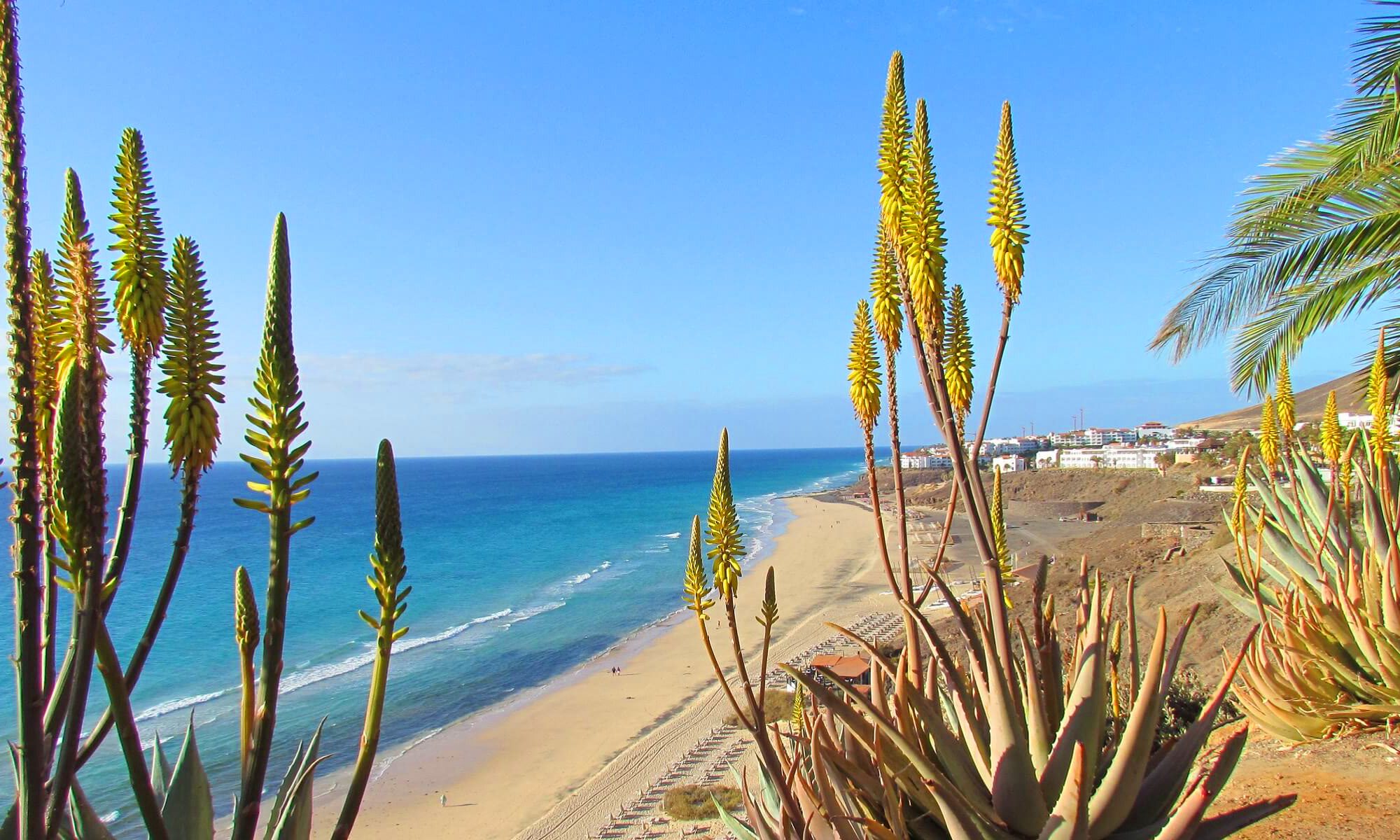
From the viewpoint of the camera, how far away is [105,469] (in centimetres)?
179

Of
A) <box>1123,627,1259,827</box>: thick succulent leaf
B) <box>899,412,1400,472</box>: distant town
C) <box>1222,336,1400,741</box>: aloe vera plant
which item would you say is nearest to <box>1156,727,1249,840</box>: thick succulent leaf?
<box>1123,627,1259,827</box>: thick succulent leaf

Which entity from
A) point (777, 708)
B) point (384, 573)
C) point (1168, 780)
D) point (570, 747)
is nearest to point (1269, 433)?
point (1168, 780)

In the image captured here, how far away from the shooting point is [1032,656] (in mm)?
2715

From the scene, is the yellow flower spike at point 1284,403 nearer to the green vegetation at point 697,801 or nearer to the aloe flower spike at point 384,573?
the aloe flower spike at point 384,573

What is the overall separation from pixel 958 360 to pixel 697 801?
16167mm

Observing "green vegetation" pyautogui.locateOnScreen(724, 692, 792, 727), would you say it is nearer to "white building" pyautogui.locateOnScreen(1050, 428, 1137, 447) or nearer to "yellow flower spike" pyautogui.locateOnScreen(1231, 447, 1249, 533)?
"yellow flower spike" pyautogui.locateOnScreen(1231, 447, 1249, 533)

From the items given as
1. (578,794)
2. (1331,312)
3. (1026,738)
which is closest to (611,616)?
(578,794)

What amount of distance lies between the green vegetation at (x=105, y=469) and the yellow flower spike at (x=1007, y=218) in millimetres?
1890

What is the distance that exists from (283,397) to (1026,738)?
8.15 feet

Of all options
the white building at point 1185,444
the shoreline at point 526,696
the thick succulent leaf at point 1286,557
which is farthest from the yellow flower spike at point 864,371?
the white building at point 1185,444

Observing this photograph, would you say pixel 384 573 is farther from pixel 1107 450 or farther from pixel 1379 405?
pixel 1107 450

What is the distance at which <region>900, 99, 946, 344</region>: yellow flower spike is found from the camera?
2443mm

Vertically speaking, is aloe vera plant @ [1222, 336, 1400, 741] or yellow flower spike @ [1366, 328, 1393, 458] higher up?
yellow flower spike @ [1366, 328, 1393, 458]

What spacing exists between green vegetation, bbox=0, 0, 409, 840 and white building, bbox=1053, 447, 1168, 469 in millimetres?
90274
